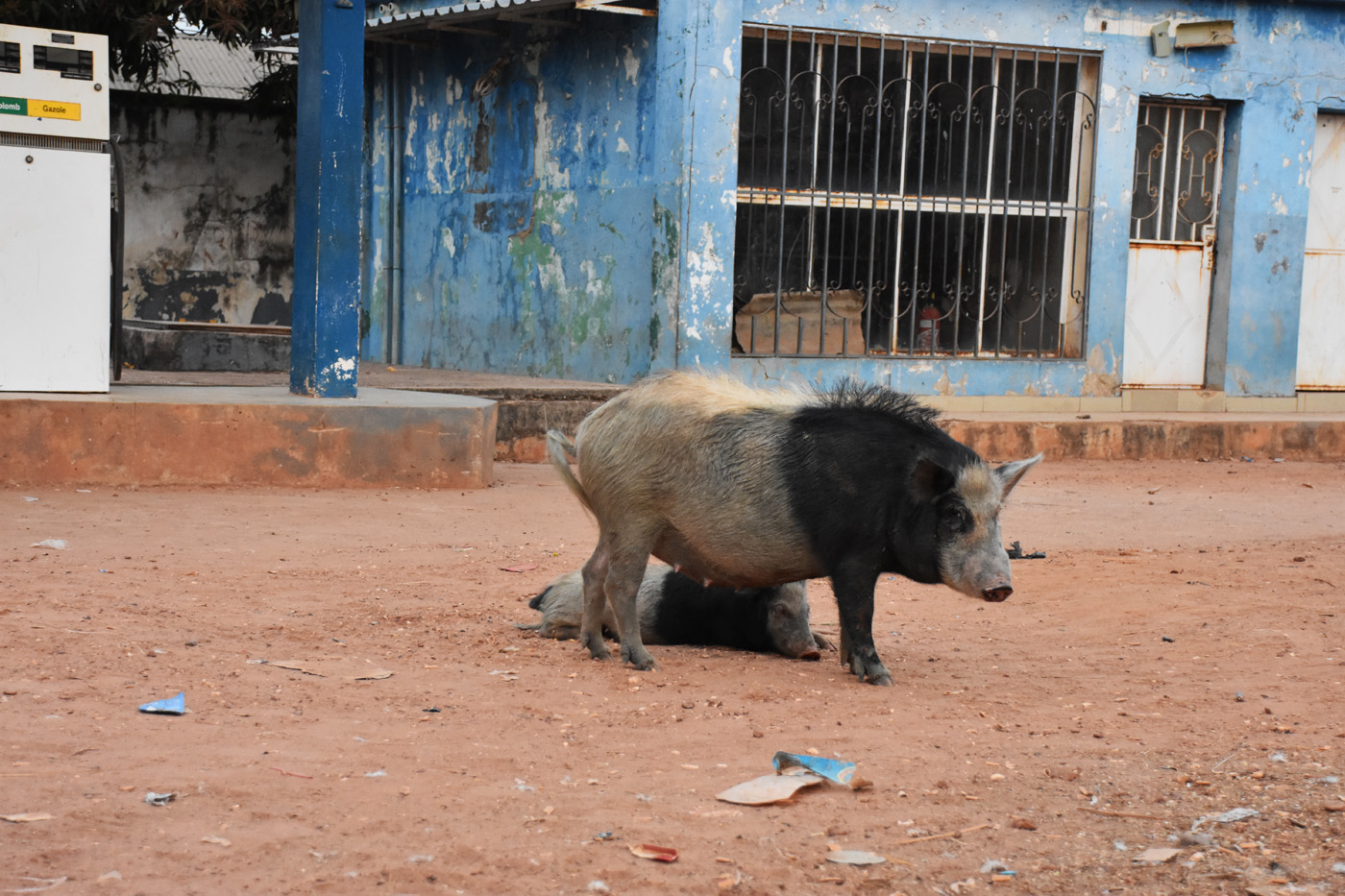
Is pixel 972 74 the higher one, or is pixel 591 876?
pixel 972 74

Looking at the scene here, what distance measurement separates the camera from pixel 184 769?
3297mm

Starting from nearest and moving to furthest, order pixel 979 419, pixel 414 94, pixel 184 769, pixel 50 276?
pixel 184 769
pixel 50 276
pixel 979 419
pixel 414 94

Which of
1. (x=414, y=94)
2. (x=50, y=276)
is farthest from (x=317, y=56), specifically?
(x=414, y=94)

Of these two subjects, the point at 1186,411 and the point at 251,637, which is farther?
the point at 1186,411

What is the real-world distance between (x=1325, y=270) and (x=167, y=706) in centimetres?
1234

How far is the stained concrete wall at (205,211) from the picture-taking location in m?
18.0

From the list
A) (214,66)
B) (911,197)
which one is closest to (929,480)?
(911,197)

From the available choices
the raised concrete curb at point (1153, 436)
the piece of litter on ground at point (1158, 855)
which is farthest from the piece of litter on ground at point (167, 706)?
the raised concrete curb at point (1153, 436)

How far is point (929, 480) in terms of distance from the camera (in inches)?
178

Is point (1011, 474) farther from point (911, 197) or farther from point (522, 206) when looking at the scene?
point (522, 206)

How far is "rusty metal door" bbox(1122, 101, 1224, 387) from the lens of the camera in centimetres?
1255

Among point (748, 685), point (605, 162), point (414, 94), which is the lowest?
point (748, 685)

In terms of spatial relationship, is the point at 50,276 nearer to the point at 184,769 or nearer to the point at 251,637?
the point at 251,637

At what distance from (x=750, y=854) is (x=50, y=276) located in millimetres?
6925
